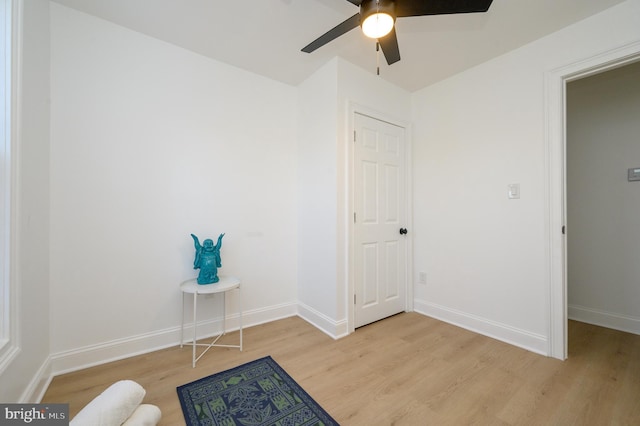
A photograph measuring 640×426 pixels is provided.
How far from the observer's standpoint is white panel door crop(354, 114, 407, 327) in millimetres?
2562

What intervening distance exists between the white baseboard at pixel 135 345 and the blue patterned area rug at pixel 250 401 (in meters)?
0.64

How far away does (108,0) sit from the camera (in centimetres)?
175

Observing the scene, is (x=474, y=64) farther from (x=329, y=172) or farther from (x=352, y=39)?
(x=329, y=172)

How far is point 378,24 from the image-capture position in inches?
55.2

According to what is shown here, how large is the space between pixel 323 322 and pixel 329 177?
1.41 meters

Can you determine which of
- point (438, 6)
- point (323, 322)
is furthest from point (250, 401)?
point (438, 6)

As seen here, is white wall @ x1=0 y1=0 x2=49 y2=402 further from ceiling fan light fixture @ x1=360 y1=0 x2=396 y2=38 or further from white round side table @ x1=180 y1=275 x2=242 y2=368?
ceiling fan light fixture @ x1=360 y1=0 x2=396 y2=38

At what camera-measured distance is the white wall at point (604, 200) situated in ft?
8.02

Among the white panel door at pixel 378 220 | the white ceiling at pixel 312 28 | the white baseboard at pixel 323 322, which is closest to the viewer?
the white ceiling at pixel 312 28

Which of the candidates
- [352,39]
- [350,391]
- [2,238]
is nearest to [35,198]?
[2,238]

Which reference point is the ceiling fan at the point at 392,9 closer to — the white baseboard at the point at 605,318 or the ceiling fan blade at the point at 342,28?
the ceiling fan blade at the point at 342,28

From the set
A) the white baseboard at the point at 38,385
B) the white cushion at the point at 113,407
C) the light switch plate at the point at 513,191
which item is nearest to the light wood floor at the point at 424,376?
the white baseboard at the point at 38,385

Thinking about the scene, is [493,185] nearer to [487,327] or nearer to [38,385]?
[487,327]

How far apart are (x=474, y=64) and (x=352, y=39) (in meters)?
1.28
